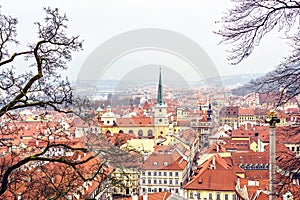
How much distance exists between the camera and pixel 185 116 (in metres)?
45.2

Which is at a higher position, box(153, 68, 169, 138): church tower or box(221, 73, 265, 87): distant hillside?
box(221, 73, 265, 87): distant hillside

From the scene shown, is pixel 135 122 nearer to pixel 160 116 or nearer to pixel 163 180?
pixel 160 116

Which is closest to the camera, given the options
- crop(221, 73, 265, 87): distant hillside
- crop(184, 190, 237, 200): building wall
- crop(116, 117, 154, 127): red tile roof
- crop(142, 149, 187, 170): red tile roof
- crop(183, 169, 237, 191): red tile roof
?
crop(184, 190, 237, 200): building wall

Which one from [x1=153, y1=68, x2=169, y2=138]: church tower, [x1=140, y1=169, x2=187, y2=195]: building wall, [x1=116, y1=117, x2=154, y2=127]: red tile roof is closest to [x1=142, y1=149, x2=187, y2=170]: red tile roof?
[x1=140, y1=169, x2=187, y2=195]: building wall

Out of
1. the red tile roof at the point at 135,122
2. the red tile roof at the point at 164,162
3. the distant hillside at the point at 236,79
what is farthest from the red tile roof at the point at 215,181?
the distant hillside at the point at 236,79

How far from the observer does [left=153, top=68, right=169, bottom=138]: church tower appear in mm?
36969

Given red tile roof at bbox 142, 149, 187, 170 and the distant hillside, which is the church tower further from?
the distant hillside

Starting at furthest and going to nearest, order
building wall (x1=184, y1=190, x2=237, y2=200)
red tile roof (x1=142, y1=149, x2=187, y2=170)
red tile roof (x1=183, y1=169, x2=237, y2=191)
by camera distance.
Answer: red tile roof (x1=142, y1=149, x2=187, y2=170)
red tile roof (x1=183, y1=169, x2=237, y2=191)
building wall (x1=184, y1=190, x2=237, y2=200)

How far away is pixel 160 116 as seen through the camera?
41688 millimetres

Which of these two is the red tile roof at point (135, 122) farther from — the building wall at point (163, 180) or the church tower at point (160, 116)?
the building wall at point (163, 180)

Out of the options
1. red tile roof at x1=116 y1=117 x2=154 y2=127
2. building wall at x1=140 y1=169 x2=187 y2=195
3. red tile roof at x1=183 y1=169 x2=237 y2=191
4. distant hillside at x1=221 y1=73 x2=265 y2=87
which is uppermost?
distant hillside at x1=221 y1=73 x2=265 y2=87

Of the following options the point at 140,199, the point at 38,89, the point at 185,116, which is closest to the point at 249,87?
the point at 38,89

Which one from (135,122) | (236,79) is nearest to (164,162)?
(135,122)

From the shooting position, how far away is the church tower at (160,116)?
37.0 metres
